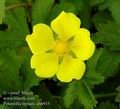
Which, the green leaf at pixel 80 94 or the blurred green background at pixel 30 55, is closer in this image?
the green leaf at pixel 80 94

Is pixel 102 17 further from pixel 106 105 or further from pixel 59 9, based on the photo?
pixel 106 105

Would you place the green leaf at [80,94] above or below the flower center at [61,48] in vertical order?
below

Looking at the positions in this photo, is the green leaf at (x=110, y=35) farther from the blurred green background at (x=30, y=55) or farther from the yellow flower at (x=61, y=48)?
the yellow flower at (x=61, y=48)

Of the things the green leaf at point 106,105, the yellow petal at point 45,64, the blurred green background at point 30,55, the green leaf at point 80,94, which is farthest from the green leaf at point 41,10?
the green leaf at point 106,105

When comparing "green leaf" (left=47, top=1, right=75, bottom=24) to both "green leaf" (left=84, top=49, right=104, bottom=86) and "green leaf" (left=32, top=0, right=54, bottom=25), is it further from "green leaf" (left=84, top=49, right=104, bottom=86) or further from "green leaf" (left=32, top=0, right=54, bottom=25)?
"green leaf" (left=84, top=49, right=104, bottom=86)

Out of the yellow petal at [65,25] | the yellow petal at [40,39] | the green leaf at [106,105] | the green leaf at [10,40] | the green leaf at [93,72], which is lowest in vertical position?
the green leaf at [106,105]

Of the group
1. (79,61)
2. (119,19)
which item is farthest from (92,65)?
(119,19)
